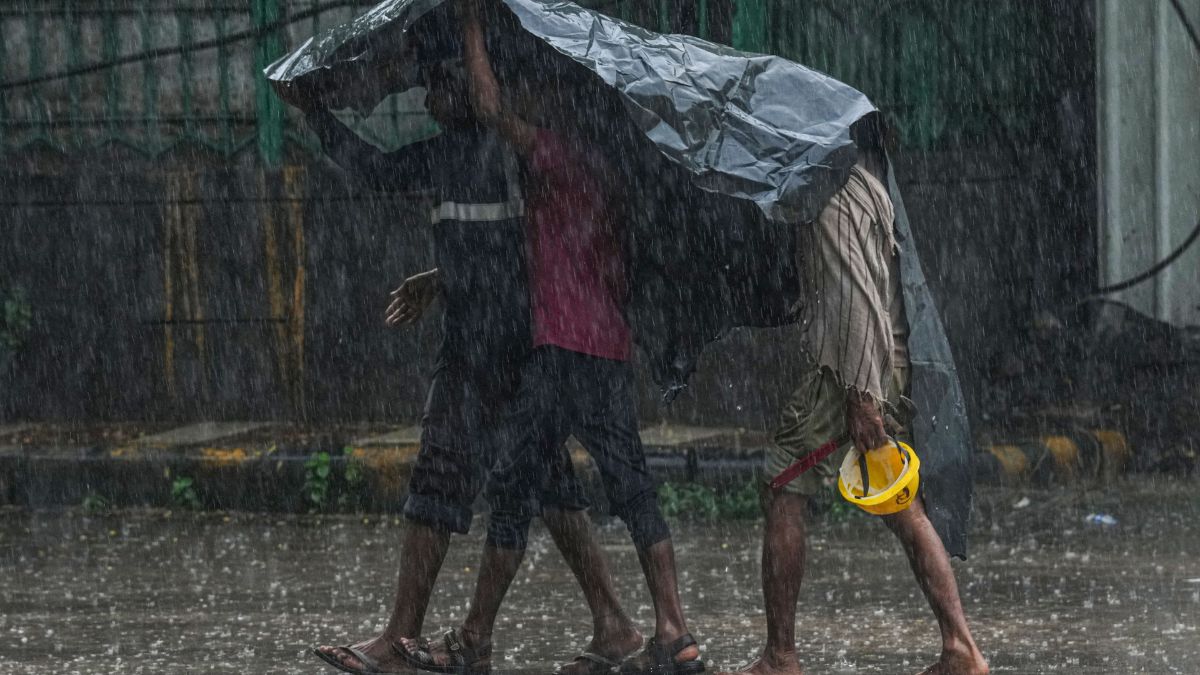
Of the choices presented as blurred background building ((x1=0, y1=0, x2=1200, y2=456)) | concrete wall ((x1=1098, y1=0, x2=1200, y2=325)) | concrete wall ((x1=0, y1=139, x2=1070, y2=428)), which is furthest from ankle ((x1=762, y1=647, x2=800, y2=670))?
concrete wall ((x1=1098, y1=0, x2=1200, y2=325))

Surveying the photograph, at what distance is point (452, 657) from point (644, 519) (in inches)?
29.4

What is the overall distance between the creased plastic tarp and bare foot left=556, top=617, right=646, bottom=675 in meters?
0.78

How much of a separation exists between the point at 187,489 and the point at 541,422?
4739 mm

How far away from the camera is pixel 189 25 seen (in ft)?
36.8

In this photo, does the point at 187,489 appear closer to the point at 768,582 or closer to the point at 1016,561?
the point at 1016,561

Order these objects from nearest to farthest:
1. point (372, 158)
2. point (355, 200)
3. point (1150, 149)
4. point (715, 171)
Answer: point (715, 171) → point (372, 158) → point (1150, 149) → point (355, 200)

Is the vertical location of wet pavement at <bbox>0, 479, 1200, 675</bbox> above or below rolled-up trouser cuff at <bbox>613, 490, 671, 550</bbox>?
below

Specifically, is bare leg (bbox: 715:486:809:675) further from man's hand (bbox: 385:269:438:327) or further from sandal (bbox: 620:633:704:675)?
man's hand (bbox: 385:269:438:327)

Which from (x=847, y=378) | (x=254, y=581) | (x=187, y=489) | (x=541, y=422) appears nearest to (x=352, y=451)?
(x=187, y=489)

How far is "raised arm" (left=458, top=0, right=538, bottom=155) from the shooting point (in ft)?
18.2

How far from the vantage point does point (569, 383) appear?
5.69m

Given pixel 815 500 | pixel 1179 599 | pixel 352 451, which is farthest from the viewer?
pixel 352 451

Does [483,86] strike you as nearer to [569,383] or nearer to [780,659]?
[569,383]

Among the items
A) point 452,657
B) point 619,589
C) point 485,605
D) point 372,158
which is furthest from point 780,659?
point 619,589
